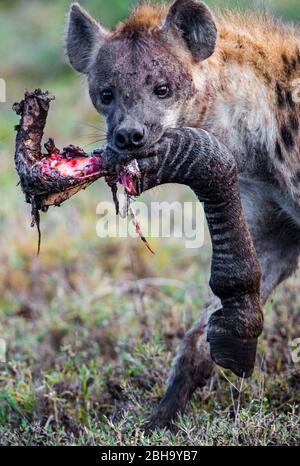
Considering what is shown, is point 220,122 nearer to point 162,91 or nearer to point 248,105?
point 248,105

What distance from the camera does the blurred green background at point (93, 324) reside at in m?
4.48

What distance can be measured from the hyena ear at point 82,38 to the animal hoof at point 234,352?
135 centimetres

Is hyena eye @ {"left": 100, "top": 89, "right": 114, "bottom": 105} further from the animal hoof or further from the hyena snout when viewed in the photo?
the animal hoof

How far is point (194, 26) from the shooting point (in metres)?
4.23

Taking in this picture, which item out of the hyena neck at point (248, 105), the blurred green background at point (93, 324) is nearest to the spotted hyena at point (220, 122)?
the hyena neck at point (248, 105)

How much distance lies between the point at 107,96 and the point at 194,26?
1.64 ft

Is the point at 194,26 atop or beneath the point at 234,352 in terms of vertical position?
atop

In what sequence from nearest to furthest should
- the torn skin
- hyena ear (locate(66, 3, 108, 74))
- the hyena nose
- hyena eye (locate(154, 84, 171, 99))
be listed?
the torn skin, the hyena nose, hyena eye (locate(154, 84, 171, 99)), hyena ear (locate(66, 3, 108, 74))

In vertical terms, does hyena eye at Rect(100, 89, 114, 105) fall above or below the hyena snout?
above

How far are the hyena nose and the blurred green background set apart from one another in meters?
0.60

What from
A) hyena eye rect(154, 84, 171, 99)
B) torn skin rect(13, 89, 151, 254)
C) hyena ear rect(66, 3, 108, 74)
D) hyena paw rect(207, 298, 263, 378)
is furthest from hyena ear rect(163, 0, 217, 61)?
hyena paw rect(207, 298, 263, 378)

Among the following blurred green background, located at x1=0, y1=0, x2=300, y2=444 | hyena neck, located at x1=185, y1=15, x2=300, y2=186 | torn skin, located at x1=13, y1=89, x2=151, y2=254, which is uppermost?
hyena neck, located at x1=185, y1=15, x2=300, y2=186

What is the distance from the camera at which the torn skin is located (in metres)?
3.63

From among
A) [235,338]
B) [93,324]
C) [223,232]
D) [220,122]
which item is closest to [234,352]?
[235,338]
